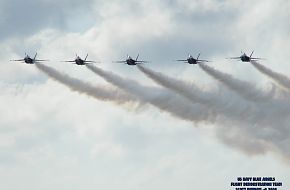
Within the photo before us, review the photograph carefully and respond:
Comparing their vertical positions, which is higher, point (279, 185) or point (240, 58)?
point (240, 58)

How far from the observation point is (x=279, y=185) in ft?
553

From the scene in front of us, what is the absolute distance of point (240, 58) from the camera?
169 meters

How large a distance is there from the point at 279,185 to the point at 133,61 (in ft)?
129

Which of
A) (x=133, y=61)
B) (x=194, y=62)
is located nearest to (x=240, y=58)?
(x=194, y=62)

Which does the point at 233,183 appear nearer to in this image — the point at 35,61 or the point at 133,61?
the point at 133,61

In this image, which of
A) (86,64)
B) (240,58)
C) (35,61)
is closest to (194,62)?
(240,58)

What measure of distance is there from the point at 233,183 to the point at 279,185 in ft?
33.3

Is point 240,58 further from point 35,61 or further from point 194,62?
point 35,61

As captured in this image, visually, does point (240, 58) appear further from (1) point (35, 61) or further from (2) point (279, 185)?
(1) point (35, 61)

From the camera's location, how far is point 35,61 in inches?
6781

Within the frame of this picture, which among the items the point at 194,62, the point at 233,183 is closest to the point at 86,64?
the point at 194,62

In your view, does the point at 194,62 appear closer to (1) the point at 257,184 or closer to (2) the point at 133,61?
(2) the point at 133,61

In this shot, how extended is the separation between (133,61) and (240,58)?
872 inches

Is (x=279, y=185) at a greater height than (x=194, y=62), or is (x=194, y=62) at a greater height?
(x=194, y=62)
